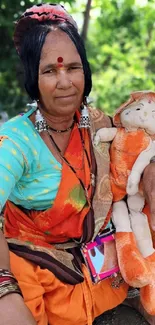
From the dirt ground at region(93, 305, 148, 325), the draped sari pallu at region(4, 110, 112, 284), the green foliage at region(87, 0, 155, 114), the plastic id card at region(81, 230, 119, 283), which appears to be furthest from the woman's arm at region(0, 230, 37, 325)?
the green foliage at region(87, 0, 155, 114)

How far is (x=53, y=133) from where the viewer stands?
1.92 m

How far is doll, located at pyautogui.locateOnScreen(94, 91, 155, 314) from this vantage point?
1.93m

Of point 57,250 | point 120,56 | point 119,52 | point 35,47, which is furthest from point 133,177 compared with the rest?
point 119,52

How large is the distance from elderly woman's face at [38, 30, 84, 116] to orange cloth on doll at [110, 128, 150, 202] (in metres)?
0.31

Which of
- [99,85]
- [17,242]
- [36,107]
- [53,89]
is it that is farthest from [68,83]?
[99,85]

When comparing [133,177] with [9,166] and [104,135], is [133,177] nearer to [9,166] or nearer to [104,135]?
[104,135]

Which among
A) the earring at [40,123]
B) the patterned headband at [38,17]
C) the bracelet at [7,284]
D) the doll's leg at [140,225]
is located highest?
the patterned headband at [38,17]

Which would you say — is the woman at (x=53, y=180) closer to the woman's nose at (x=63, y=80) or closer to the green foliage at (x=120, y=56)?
the woman's nose at (x=63, y=80)

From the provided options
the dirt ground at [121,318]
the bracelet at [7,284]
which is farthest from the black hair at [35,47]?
the dirt ground at [121,318]

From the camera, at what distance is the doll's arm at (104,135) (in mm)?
2002

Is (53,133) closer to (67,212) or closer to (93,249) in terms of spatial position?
(67,212)

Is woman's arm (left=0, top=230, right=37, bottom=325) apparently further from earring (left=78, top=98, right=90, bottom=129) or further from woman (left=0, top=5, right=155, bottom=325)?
earring (left=78, top=98, right=90, bottom=129)

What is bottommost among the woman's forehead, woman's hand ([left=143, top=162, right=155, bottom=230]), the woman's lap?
the woman's lap

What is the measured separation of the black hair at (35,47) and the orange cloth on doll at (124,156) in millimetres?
344
